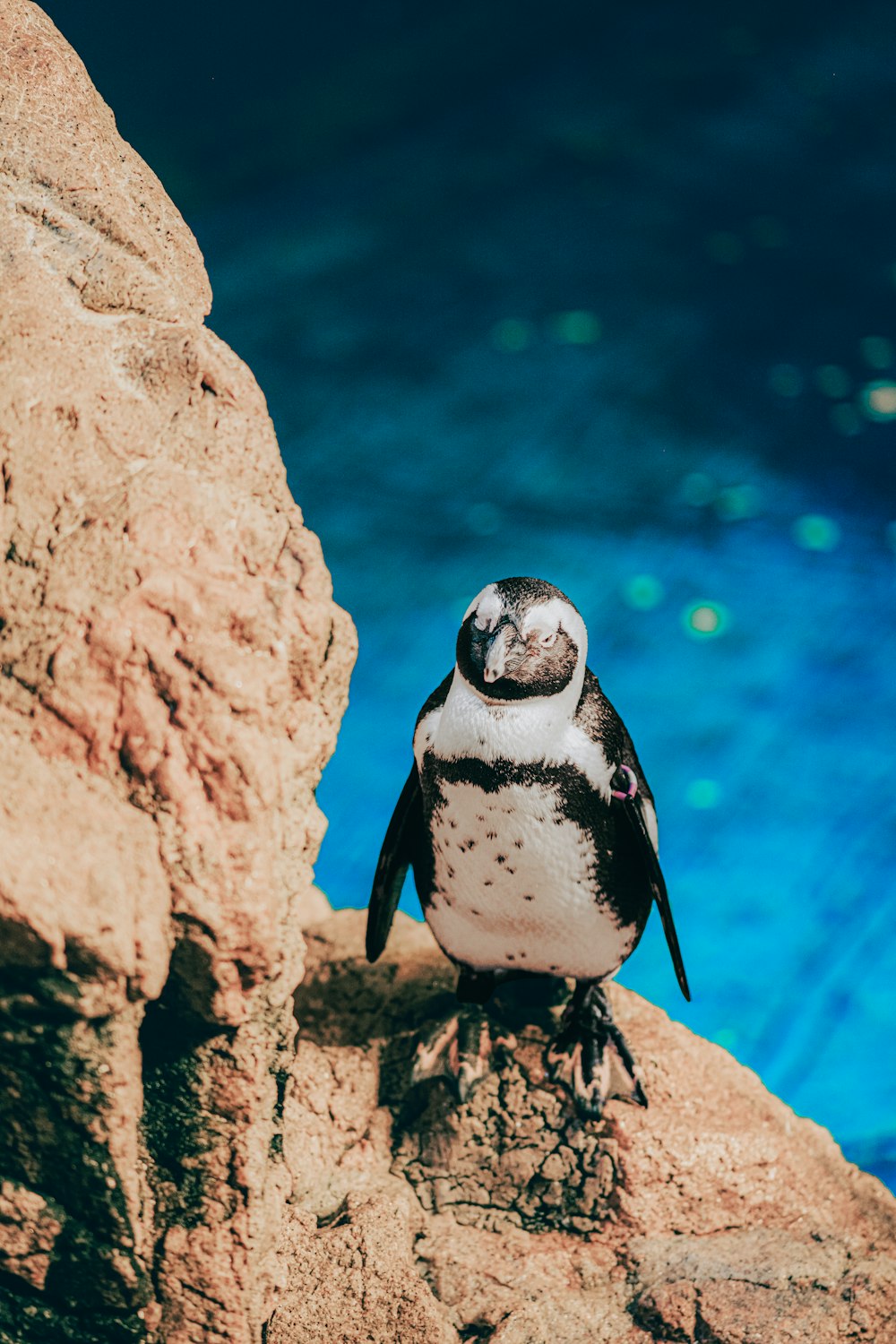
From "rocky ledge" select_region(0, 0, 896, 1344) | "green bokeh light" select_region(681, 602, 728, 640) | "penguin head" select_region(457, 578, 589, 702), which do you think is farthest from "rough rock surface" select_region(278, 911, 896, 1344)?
"green bokeh light" select_region(681, 602, 728, 640)

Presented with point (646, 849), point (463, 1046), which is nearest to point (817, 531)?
point (646, 849)

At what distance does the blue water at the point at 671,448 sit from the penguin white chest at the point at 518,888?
1.44m

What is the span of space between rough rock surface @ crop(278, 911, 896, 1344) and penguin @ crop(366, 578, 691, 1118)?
0.31 feet

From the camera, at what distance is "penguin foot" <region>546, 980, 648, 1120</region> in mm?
2371

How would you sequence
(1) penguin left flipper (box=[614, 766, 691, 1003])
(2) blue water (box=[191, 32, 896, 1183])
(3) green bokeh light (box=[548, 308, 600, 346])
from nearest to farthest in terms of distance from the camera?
1. (1) penguin left flipper (box=[614, 766, 691, 1003])
2. (2) blue water (box=[191, 32, 896, 1183])
3. (3) green bokeh light (box=[548, 308, 600, 346])

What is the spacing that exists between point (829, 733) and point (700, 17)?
6.53 feet

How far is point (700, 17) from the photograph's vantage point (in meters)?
3.03

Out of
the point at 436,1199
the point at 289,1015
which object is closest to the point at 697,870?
the point at 436,1199

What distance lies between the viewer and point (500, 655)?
6.39 feet

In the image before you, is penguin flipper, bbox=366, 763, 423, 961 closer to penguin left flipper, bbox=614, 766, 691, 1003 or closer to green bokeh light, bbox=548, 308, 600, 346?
penguin left flipper, bbox=614, 766, 691, 1003

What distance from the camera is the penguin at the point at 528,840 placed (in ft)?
6.72

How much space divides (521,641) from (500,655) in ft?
0.21

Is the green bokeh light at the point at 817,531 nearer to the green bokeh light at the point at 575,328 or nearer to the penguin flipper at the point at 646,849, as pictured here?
the green bokeh light at the point at 575,328

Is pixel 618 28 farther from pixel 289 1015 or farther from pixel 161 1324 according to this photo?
pixel 161 1324
